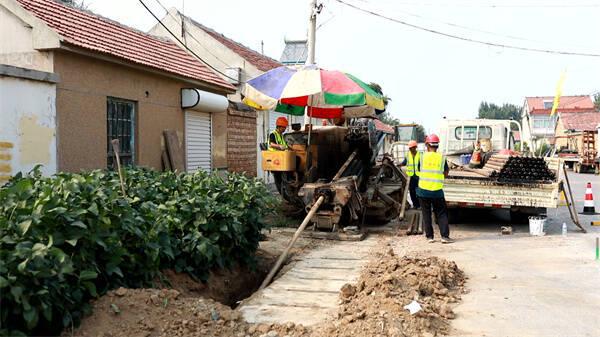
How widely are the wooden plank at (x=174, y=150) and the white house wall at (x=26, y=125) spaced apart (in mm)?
3212

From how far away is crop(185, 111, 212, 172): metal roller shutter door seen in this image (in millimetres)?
12219

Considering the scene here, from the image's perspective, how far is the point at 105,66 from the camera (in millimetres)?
9367

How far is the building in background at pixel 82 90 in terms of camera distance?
7.62 metres

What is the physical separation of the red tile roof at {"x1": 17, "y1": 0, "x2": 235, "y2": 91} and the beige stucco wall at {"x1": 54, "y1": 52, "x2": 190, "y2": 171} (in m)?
0.27

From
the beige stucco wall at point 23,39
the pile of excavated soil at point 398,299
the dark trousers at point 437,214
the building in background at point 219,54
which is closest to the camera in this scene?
the pile of excavated soil at point 398,299

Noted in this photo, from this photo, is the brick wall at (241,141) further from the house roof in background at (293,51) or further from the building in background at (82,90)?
the house roof in background at (293,51)

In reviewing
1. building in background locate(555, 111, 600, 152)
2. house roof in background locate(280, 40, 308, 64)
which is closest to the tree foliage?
building in background locate(555, 111, 600, 152)

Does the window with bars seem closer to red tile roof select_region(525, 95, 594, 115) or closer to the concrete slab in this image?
the concrete slab

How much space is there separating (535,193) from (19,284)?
801 centimetres

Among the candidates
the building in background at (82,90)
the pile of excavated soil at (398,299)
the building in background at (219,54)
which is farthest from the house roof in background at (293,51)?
the pile of excavated soil at (398,299)

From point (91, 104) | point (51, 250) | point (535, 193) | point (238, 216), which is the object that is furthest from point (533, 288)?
point (91, 104)

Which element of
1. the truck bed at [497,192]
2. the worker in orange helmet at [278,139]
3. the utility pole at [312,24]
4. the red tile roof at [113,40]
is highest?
the utility pole at [312,24]

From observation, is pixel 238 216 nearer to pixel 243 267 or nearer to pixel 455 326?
pixel 243 267

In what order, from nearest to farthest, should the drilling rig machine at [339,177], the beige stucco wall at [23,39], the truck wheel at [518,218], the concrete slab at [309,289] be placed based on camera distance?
the concrete slab at [309,289]
the beige stucco wall at [23,39]
the drilling rig machine at [339,177]
the truck wheel at [518,218]
